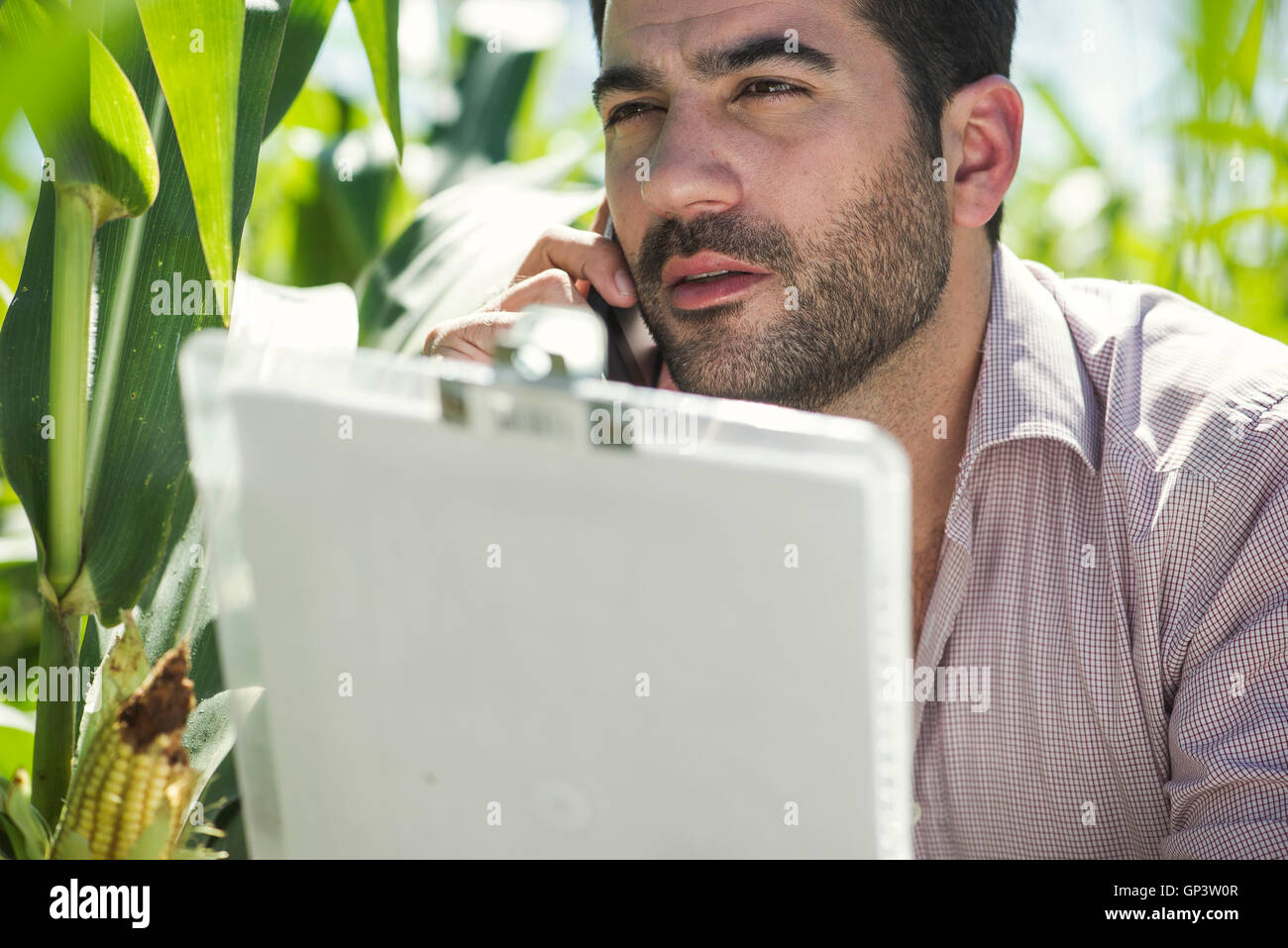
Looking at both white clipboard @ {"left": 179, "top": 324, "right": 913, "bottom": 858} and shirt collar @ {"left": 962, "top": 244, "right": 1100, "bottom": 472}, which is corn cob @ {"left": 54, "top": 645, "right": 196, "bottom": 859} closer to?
white clipboard @ {"left": 179, "top": 324, "right": 913, "bottom": 858}

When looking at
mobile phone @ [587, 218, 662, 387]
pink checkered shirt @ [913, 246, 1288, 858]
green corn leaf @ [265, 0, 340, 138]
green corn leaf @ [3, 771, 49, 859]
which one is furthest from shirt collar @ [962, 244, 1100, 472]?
green corn leaf @ [3, 771, 49, 859]

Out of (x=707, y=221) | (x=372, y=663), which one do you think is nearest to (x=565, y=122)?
(x=707, y=221)

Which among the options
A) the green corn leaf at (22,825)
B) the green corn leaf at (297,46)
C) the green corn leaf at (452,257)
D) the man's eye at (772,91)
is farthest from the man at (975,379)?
the green corn leaf at (22,825)

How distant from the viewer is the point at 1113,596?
978 millimetres

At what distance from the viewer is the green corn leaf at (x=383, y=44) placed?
0.93 meters

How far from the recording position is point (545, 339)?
1.32ft

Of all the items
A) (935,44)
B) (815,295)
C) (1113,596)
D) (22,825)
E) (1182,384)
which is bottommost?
(22,825)

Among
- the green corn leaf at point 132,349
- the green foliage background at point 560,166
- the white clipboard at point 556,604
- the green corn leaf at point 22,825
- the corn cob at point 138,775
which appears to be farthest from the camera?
the green foliage background at point 560,166

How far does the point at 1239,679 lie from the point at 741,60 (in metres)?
0.67

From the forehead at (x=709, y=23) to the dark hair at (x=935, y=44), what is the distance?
0.13 feet

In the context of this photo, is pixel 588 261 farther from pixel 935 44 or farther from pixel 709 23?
pixel 935 44

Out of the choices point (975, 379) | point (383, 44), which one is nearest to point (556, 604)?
point (383, 44)

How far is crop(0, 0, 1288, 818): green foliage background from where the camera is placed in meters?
1.43

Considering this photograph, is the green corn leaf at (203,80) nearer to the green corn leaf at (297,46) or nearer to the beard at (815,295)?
the green corn leaf at (297,46)
